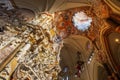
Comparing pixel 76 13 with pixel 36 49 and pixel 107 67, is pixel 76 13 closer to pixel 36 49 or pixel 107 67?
pixel 107 67

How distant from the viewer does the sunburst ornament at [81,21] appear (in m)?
13.6

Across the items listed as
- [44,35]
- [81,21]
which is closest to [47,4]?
[44,35]

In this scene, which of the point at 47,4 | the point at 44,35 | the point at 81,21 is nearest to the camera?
the point at 44,35

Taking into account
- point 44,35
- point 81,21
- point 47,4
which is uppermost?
point 47,4

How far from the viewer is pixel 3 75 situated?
20.0 ft

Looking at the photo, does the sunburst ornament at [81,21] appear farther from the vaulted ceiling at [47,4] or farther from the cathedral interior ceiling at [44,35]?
the vaulted ceiling at [47,4]

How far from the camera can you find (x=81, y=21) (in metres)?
14.3

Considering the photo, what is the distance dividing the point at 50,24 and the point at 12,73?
423 centimetres

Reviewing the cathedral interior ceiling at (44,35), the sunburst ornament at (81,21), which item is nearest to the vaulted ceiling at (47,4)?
the cathedral interior ceiling at (44,35)

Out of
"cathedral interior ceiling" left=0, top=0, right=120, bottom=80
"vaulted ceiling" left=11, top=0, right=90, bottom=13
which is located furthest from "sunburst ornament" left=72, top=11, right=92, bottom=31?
"vaulted ceiling" left=11, top=0, right=90, bottom=13

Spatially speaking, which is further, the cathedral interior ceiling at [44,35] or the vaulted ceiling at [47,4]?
the vaulted ceiling at [47,4]

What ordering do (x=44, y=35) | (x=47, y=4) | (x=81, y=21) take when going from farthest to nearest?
(x=81, y=21), (x=47, y=4), (x=44, y=35)

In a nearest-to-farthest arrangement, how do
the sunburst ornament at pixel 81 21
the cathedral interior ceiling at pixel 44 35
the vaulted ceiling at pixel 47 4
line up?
the cathedral interior ceiling at pixel 44 35, the vaulted ceiling at pixel 47 4, the sunburst ornament at pixel 81 21

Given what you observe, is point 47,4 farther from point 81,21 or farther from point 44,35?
point 81,21
